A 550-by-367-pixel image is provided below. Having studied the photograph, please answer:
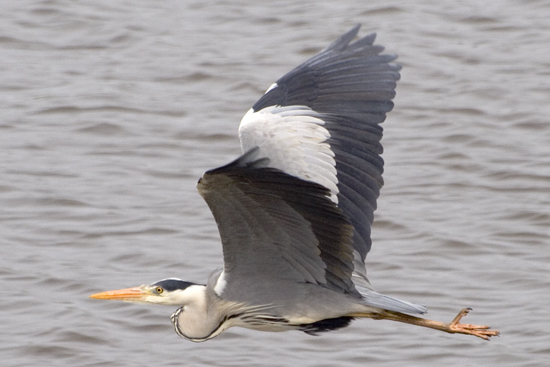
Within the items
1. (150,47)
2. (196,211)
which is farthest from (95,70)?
(196,211)

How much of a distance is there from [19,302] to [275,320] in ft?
7.83

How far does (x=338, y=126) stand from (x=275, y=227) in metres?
1.11

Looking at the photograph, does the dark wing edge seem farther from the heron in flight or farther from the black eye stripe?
the black eye stripe

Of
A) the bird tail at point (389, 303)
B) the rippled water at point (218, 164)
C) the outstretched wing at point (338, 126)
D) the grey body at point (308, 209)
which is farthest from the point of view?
the rippled water at point (218, 164)

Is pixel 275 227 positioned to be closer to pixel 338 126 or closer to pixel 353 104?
pixel 338 126

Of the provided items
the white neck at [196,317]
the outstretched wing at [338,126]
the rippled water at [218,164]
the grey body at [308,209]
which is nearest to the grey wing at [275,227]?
the grey body at [308,209]

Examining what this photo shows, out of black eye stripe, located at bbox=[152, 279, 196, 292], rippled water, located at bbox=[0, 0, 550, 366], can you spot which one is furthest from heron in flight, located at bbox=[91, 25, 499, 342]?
rippled water, located at bbox=[0, 0, 550, 366]

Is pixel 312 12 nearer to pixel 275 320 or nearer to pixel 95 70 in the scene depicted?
pixel 95 70

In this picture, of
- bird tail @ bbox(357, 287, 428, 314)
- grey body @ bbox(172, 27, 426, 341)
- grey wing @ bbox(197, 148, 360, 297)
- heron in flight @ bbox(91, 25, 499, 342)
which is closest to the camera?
grey wing @ bbox(197, 148, 360, 297)

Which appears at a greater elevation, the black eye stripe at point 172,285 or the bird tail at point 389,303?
the bird tail at point 389,303

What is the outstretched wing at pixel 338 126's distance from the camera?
586 cm

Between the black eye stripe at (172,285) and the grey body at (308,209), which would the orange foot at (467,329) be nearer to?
the grey body at (308,209)

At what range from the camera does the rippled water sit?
23.7 ft

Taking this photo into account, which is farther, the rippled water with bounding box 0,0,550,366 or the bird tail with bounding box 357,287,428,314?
the rippled water with bounding box 0,0,550,366
